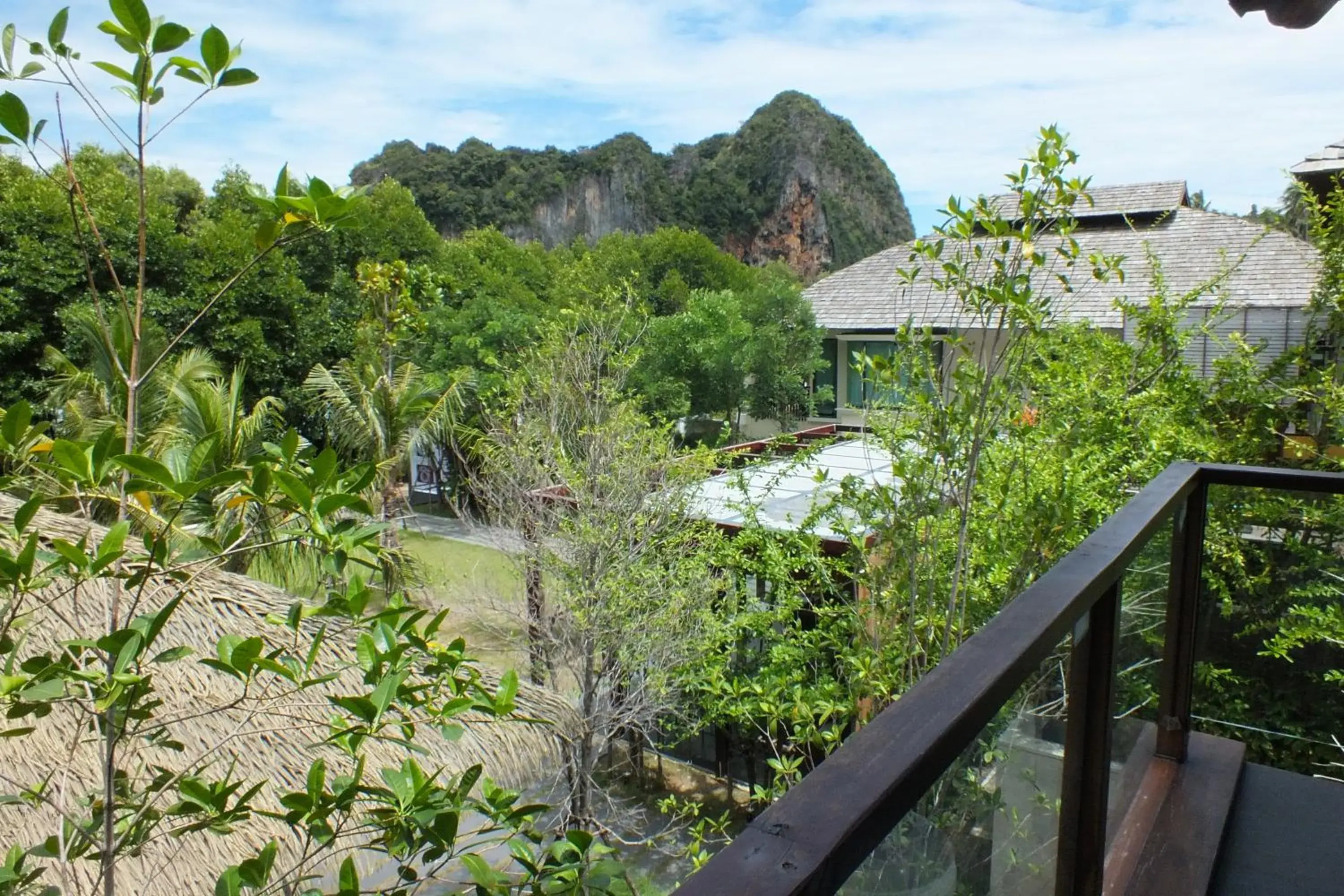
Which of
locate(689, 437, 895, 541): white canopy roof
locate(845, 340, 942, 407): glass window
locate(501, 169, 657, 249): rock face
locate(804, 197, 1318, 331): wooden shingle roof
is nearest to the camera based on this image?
locate(845, 340, 942, 407): glass window

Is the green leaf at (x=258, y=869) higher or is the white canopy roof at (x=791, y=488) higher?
the green leaf at (x=258, y=869)

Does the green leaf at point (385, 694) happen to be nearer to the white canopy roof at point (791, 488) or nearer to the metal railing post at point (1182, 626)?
the metal railing post at point (1182, 626)

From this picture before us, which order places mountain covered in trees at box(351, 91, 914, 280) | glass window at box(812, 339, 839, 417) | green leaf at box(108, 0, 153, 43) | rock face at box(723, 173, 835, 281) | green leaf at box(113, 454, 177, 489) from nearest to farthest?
1. green leaf at box(113, 454, 177, 489)
2. green leaf at box(108, 0, 153, 43)
3. glass window at box(812, 339, 839, 417)
4. mountain covered in trees at box(351, 91, 914, 280)
5. rock face at box(723, 173, 835, 281)

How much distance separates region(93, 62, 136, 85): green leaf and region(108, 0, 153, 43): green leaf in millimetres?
106

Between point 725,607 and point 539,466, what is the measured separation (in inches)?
136

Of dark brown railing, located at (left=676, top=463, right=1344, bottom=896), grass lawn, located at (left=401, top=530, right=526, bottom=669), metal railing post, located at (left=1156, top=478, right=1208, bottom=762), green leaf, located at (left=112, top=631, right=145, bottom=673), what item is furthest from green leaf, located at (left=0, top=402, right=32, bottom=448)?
grass lawn, located at (left=401, top=530, right=526, bottom=669)

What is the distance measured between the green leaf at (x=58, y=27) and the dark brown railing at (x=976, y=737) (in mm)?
1657

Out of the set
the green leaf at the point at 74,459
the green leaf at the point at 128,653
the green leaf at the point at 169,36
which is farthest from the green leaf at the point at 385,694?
the green leaf at the point at 169,36

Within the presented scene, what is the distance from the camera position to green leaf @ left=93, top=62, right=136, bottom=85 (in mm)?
1520

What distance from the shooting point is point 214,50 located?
1458mm

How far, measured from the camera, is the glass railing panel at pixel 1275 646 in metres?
2.28

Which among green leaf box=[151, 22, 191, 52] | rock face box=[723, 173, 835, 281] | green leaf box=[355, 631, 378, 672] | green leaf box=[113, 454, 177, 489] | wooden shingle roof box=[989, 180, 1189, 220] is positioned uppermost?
rock face box=[723, 173, 835, 281]

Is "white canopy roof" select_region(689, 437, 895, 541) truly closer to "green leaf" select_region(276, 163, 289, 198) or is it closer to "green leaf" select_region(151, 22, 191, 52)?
"green leaf" select_region(276, 163, 289, 198)

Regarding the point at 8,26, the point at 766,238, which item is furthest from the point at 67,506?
the point at 766,238
